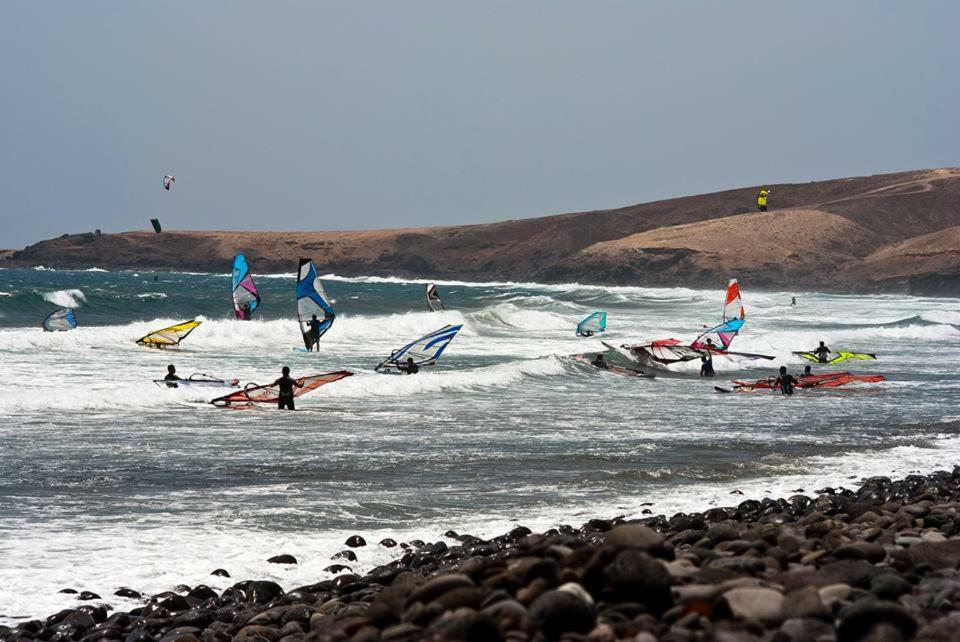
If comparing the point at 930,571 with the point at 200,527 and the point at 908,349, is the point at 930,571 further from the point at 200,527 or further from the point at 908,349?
the point at 908,349

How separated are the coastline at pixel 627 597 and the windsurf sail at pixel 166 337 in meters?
22.9

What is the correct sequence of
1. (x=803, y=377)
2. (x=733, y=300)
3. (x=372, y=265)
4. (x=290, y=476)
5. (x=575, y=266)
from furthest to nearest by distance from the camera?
(x=372, y=265), (x=575, y=266), (x=733, y=300), (x=803, y=377), (x=290, y=476)

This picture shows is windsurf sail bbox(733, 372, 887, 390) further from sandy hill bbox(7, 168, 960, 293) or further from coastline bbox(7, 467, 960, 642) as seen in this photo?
sandy hill bbox(7, 168, 960, 293)

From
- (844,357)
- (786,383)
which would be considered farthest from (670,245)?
(786,383)

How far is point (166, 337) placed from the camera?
29391 millimetres

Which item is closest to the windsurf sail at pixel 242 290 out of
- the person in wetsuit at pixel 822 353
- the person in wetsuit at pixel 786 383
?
the person in wetsuit at pixel 786 383

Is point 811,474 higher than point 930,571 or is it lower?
lower

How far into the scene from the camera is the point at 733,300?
30.5 metres

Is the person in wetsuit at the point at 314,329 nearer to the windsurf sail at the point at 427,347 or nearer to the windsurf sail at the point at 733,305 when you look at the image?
the windsurf sail at the point at 427,347

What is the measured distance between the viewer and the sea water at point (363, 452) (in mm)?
8345

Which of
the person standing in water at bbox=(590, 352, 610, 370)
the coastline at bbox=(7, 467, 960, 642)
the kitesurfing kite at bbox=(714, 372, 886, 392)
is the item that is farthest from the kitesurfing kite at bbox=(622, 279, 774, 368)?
the coastline at bbox=(7, 467, 960, 642)

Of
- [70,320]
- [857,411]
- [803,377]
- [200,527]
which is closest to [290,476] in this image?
[200,527]

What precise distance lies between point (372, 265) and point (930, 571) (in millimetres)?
130439

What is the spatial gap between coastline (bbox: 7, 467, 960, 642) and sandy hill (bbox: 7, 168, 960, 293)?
76192mm
